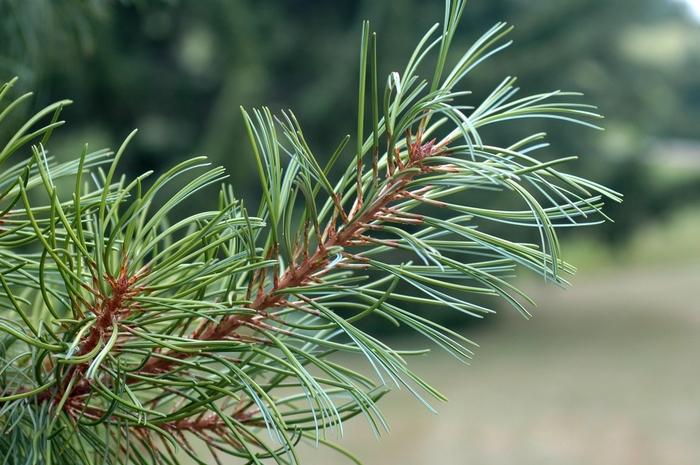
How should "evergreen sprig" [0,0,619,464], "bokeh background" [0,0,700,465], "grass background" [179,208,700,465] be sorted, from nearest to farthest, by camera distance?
"evergreen sprig" [0,0,619,464], "grass background" [179,208,700,465], "bokeh background" [0,0,700,465]

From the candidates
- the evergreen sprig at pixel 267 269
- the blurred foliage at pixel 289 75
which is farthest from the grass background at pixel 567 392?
the evergreen sprig at pixel 267 269

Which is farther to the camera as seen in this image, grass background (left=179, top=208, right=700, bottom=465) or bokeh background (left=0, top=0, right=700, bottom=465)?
bokeh background (left=0, top=0, right=700, bottom=465)

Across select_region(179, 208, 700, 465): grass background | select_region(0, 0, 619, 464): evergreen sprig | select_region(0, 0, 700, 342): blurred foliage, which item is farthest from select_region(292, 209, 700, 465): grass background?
select_region(0, 0, 619, 464): evergreen sprig

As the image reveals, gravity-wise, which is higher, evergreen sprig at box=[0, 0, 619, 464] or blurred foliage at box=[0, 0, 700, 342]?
evergreen sprig at box=[0, 0, 619, 464]

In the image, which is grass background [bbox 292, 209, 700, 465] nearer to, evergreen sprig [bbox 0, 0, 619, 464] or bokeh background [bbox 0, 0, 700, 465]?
bokeh background [bbox 0, 0, 700, 465]

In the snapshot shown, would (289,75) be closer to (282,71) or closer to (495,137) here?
(282,71)

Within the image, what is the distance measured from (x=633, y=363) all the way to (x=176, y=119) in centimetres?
259

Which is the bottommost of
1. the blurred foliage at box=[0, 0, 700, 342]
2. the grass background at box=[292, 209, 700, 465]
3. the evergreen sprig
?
the grass background at box=[292, 209, 700, 465]

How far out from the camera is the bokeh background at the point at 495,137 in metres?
2.50

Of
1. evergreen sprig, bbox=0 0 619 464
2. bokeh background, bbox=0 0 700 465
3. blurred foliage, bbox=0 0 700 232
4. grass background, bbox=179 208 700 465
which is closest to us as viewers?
evergreen sprig, bbox=0 0 619 464

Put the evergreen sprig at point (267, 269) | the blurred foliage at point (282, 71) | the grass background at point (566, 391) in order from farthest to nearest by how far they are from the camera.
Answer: the blurred foliage at point (282, 71), the grass background at point (566, 391), the evergreen sprig at point (267, 269)

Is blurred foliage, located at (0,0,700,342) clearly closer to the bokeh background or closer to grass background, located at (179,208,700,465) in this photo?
the bokeh background

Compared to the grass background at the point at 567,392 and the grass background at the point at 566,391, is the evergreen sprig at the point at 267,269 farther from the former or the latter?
the grass background at the point at 567,392

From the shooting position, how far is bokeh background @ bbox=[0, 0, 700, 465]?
8.20ft
